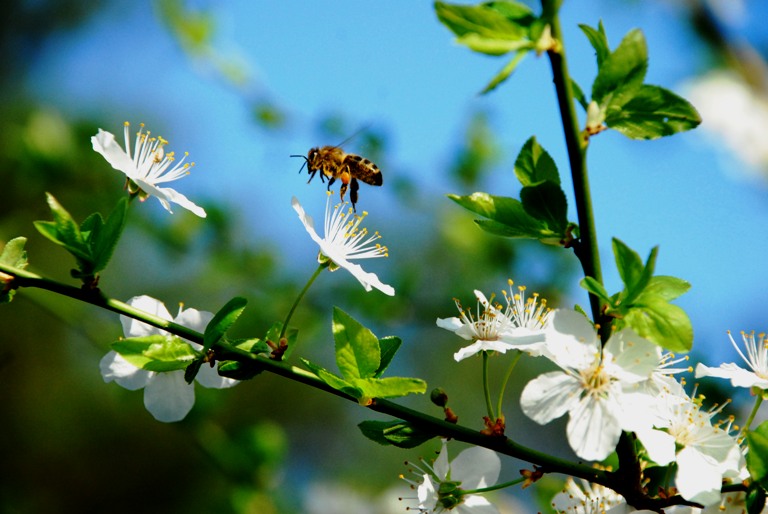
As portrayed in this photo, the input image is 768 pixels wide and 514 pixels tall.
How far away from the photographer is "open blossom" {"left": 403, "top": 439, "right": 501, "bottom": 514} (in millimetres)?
922

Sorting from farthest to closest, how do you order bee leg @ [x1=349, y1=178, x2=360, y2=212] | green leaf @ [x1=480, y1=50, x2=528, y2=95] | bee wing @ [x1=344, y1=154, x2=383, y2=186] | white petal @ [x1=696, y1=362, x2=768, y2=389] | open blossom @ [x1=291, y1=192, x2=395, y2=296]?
bee wing @ [x1=344, y1=154, x2=383, y2=186] < bee leg @ [x1=349, y1=178, x2=360, y2=212] < open blossom @ [x1=291, y1=192, x2=395, y2=296] < white petal @ [x1=696, y1=362, x2=768, y2=389] < green leaf @ [x1=480, y1=50, x2=528, y2=95]

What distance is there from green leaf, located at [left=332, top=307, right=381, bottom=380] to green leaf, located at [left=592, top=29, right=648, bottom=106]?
340 mm

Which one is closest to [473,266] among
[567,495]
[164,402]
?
[567,495]

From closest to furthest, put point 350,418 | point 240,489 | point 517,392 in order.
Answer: point 240,489 → point 517,392 → point 350,418

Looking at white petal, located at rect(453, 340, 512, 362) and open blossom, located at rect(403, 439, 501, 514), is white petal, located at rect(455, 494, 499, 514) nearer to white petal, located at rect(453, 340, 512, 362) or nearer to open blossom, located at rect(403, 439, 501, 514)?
open blossom, located at rect(403, 439, 501, 514)

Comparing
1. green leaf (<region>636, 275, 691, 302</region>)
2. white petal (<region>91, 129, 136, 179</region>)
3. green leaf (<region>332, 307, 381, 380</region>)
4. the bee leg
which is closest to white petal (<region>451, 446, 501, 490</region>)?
green leaf (<region>332, 307, 381, 380</region>)

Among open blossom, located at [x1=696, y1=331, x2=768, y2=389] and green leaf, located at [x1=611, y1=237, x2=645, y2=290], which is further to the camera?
open blossom, located at [x1=696, y1=331, x2=768, y2=389]

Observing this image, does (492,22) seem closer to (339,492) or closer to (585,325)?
(585,325)

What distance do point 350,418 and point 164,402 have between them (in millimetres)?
6566

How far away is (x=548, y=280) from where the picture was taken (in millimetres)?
2445

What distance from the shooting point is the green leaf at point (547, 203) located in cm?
73

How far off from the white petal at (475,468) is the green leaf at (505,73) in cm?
47

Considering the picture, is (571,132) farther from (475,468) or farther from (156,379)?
(156,379)

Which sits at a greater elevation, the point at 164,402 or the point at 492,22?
the point at 492,22
